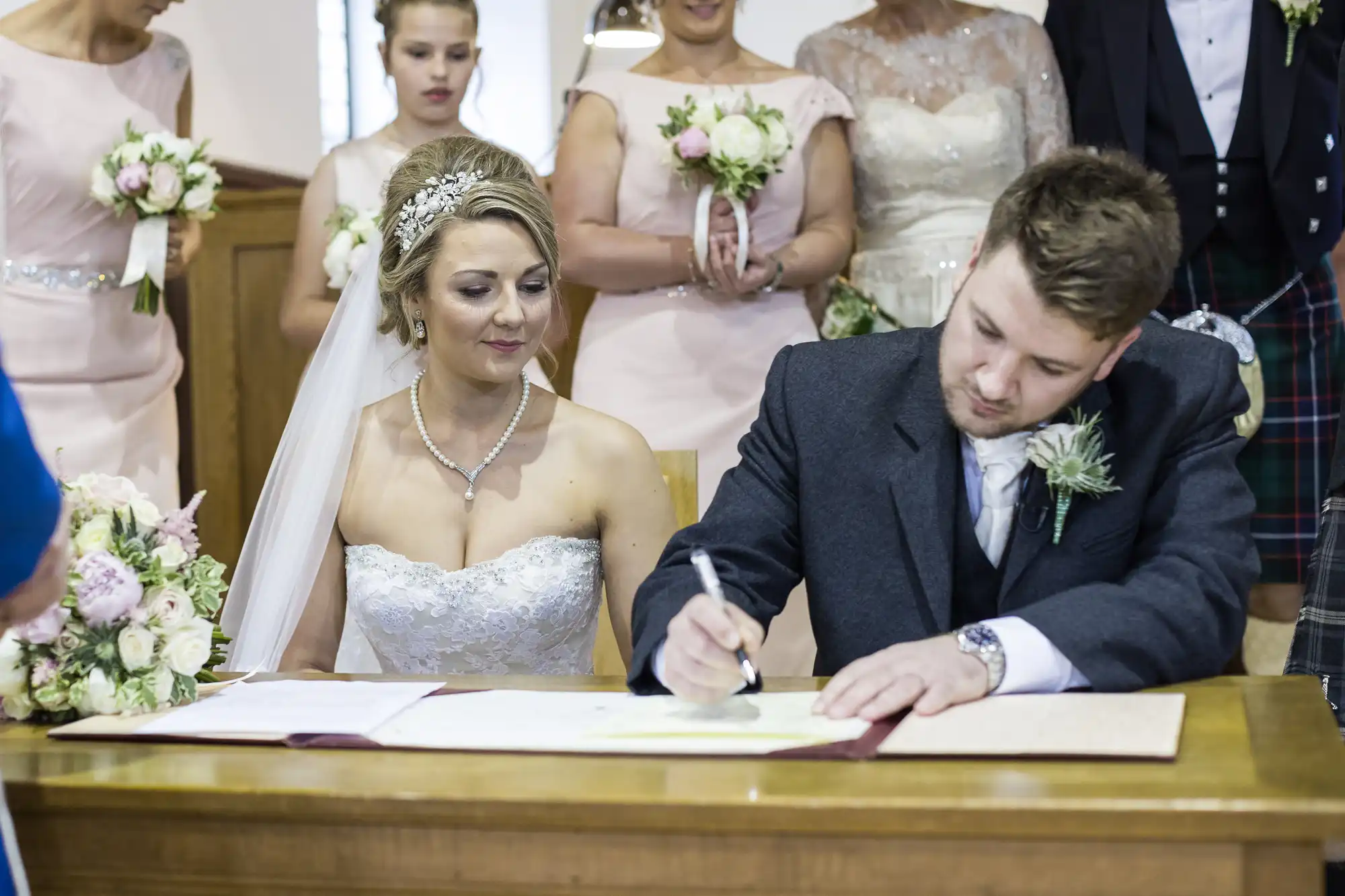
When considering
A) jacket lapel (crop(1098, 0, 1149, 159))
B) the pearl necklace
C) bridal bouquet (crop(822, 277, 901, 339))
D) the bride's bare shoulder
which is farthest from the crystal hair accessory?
jacket lapel (crop(1098, 0, 1149, 159))

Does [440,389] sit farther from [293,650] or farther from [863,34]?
[863,34]

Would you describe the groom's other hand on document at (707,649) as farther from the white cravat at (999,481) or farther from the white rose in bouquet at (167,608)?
the white rose in bouquet at (167,608)

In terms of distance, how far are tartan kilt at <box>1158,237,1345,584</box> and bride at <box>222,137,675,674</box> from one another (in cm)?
153

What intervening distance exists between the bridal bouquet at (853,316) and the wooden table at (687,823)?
213 cm

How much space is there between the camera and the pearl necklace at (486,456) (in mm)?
3039

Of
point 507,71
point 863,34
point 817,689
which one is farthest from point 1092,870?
point 507,71

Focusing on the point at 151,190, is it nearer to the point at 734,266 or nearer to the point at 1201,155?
the point at 734,266

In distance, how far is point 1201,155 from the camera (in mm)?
3613

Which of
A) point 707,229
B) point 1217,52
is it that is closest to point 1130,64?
point 1217,52

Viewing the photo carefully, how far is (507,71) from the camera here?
1036 centimetres

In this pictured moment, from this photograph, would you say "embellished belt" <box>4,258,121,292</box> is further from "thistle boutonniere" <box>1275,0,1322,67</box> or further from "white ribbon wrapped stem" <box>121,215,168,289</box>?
"thistle boutonniere" <box>1275,0,1322,67</box>

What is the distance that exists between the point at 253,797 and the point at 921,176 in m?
2.75

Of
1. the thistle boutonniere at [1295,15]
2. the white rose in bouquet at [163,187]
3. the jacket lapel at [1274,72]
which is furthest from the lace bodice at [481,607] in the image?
the thistle boutonniere at [1295,15]

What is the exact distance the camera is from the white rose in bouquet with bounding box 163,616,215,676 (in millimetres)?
2115
